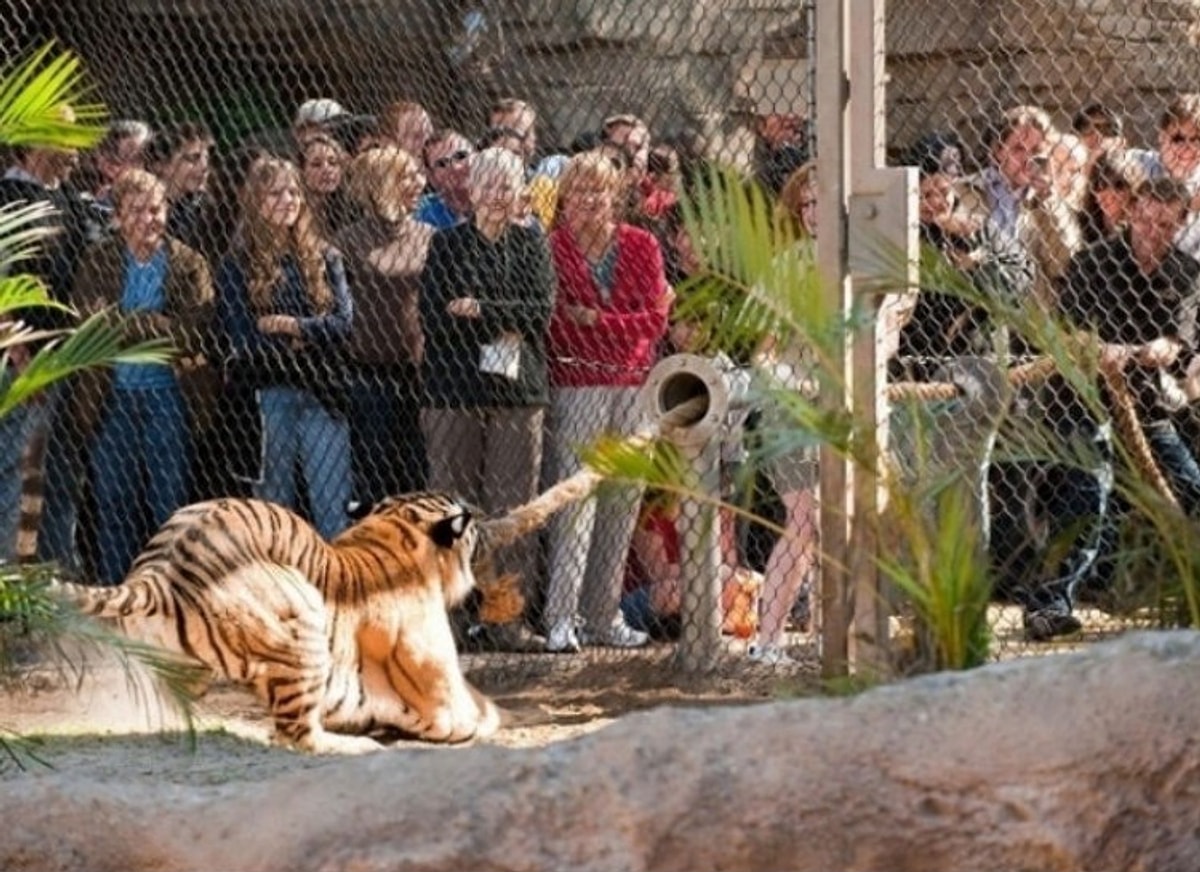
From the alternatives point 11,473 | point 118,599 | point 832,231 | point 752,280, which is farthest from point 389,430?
point 752,280

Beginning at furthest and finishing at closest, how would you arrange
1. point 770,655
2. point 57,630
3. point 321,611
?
1. point 770,655
2. point 321,611
3. point 57,630

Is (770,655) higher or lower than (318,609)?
lower

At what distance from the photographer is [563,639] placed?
9234mm

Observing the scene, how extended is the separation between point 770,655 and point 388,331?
184 cm

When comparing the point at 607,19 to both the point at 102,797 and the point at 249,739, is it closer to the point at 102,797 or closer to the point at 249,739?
the point at 249,739

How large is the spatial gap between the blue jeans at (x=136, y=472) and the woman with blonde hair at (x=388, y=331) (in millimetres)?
691

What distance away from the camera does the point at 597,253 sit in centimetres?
926

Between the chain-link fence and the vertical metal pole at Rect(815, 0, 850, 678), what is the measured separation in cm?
111

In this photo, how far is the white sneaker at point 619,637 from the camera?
9164 millimetres

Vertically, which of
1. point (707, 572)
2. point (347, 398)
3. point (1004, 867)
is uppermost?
point (347, 398)

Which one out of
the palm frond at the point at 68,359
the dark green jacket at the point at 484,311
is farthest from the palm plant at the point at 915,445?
Answer: the dark green jacket at the point at 484,311

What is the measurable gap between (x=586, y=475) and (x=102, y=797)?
3.81 meters

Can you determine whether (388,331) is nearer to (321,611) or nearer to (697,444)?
(697,444)

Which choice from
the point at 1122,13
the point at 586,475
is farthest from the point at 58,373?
the point at 1122,13
